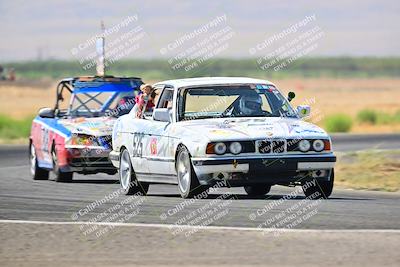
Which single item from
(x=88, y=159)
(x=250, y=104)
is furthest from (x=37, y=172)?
(x=250, y=104)

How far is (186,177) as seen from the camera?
1691 cm

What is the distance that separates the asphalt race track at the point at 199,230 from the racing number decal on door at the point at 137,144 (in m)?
0.66

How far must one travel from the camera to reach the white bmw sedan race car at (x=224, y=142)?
53.9ft

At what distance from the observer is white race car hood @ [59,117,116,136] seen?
2216cm

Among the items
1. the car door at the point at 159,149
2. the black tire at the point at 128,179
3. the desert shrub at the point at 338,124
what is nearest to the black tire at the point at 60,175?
the black tire at the point at 128,179

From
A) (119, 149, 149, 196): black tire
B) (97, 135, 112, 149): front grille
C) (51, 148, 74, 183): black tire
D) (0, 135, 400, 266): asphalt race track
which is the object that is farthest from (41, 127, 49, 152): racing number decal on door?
(0, 135, 400, 266): asphalt race track

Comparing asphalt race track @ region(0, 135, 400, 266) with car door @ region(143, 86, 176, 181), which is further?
car door @ region(143, 86, 176, 181)

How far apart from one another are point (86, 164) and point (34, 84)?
99.7 meters

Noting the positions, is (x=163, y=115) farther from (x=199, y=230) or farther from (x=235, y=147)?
(x=199, y=230)

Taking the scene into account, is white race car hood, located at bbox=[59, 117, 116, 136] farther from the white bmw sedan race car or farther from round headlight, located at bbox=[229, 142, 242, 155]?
round headlight, located at bbox=[229, 142, 242, 155]

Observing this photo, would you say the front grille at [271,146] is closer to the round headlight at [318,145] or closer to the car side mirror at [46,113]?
the round headlight at [318,145]

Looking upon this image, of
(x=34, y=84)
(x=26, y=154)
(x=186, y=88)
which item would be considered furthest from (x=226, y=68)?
(x=186, y=88)

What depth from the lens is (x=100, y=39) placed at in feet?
82.3

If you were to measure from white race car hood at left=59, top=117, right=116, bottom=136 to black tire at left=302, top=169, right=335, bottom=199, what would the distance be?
5.68m
